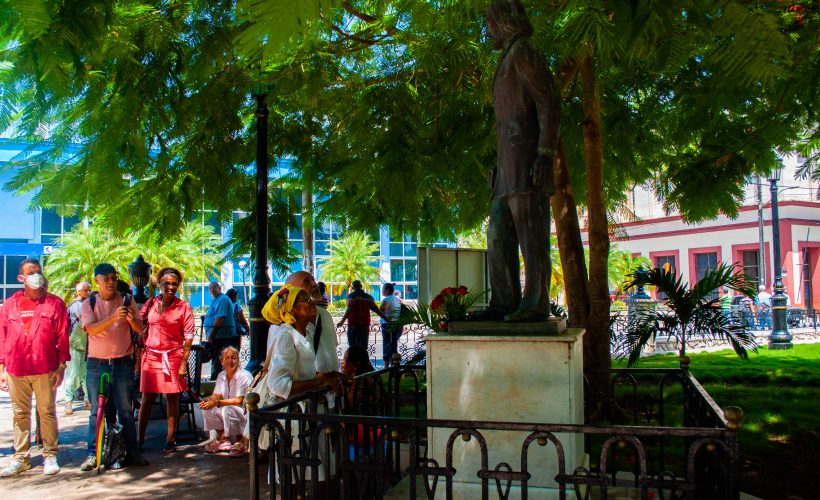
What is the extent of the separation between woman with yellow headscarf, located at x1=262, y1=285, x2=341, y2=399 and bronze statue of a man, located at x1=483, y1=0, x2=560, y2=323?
1.34 m

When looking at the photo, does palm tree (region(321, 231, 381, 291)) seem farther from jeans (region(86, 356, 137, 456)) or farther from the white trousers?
jeans (region(86, 356, 137, 456))

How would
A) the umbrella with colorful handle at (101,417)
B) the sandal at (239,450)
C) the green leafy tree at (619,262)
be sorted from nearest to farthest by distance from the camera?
1. the umbrella with colorful handle at (101,417)
2. the sandal at (239,450)
3. the green leafy tree at (619,262)

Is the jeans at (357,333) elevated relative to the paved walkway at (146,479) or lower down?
elevated

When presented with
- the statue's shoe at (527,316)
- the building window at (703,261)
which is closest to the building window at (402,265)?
the building window at (703,261)

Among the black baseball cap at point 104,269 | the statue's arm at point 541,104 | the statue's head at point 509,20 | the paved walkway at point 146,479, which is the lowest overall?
the paved walkway at point 146,479

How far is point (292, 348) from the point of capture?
4.80m

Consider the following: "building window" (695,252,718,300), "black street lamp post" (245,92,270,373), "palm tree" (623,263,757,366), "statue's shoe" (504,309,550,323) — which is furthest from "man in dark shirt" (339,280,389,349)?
"building window" (695,252,718,300)

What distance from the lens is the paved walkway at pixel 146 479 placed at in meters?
5.96

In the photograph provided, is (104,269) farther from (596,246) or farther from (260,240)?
(596,246)

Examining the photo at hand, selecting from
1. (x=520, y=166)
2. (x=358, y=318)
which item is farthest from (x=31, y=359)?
(x=358, y=318)

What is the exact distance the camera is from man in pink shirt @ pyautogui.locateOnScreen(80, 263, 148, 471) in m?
6.86

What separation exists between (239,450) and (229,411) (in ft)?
1.50

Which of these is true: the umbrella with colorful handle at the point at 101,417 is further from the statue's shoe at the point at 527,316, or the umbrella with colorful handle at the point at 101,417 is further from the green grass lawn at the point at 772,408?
the green grass lawn at the point at 772,408

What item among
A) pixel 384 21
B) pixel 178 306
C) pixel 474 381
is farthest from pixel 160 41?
pixel 178 306
